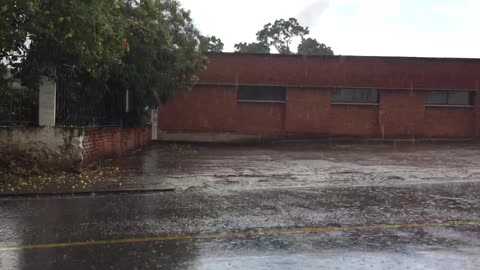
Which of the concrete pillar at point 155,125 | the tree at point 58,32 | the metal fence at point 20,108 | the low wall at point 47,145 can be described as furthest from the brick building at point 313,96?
the tree at point 58,32

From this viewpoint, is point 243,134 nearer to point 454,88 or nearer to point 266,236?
point 454,88

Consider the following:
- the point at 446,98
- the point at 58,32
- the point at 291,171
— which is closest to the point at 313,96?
the point at 446,98

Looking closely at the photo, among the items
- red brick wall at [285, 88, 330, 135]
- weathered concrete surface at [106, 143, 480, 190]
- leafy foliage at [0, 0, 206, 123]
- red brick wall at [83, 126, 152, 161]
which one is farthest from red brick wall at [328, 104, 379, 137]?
leafy foliage at [0, 0, 206, 123]

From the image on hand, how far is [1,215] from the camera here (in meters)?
8.36

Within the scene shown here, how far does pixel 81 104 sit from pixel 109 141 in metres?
2.13

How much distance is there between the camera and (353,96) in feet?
103

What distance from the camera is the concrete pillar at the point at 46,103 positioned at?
12.9 m

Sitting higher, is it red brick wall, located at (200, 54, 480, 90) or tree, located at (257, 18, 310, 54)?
tree, located at (257, 18, 310, 54)

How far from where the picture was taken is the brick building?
30906mm

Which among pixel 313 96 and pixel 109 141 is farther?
pixel 313 96

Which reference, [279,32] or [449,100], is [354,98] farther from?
[279,32]

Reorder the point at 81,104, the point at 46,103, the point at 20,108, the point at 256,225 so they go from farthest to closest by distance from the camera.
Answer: the point at 81,104 < the point at 46,103 < the point at 20,108 < the point at 256,225

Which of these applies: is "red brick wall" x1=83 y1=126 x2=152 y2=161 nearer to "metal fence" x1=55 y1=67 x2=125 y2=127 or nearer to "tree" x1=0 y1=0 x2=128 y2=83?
"metal fence" x1=55 y1=67 x2=125 y2=127

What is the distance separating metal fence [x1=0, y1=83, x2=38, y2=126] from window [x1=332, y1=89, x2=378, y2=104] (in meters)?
21.3
